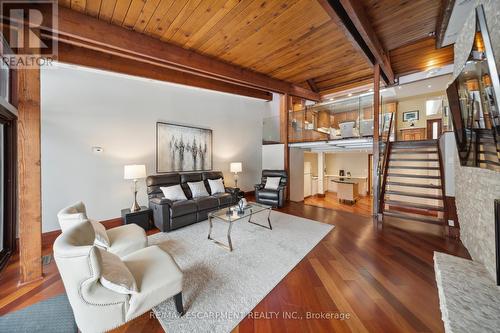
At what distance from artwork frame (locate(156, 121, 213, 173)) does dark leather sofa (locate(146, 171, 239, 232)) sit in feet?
1.05

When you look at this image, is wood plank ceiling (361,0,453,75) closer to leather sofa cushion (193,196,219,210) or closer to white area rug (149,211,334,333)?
white area rug (149,211,334,333)

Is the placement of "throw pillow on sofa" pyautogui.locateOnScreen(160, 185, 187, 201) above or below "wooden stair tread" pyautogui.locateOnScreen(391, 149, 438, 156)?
below

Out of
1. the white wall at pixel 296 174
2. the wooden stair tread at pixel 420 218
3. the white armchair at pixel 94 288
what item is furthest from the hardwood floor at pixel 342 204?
the white armchair at pixel 94 288

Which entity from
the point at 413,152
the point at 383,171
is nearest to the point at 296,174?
the point at 383,171

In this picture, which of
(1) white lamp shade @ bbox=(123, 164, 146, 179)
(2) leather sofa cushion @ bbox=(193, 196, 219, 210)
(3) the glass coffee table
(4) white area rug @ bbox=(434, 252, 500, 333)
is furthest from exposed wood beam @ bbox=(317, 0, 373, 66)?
(1) white lamp shade @ bbox=(123, 164, 146, 179)

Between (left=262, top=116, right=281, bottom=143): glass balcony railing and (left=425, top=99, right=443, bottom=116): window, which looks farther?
(left=262, top=116, right=281, bottom=143): glass balcony railing

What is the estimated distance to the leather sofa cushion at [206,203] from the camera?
12.2ft

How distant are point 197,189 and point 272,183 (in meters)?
2.06

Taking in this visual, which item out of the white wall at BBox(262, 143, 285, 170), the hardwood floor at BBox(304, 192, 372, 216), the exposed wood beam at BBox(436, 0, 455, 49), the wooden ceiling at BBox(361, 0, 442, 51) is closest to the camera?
the exposed wood beam at BBox(436, 0, 455, 49)

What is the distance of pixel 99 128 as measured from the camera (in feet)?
11.1

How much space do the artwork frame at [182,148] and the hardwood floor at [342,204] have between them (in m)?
3.62

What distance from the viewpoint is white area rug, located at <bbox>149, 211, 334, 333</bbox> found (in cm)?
151

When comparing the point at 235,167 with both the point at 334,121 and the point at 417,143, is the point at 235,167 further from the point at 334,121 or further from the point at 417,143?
the point at 417,143

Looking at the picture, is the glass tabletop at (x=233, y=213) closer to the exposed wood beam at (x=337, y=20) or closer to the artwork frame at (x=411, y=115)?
the exposed wood beam at (x=337, y=20)
